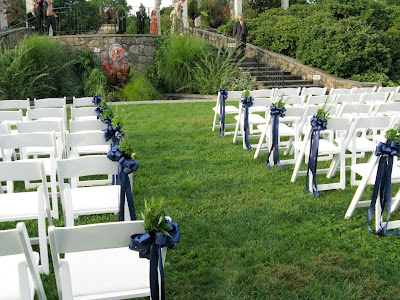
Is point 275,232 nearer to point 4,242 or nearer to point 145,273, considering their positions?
point 145,273

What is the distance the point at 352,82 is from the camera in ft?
45.9

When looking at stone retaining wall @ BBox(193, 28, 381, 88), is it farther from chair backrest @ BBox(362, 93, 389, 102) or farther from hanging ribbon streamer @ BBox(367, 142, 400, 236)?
hanging ribbon streamer @ BBox(367, 142, 400, 236)

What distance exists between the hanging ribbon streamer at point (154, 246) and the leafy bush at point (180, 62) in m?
12.3

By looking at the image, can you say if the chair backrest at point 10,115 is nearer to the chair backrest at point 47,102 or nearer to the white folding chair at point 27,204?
the chair backrest at point 47,102

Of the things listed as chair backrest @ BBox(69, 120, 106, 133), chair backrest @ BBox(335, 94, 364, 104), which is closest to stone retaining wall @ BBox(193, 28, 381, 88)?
chair backrest @ BBox(335, 94, 364, 104)

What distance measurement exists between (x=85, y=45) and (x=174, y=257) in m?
14.0

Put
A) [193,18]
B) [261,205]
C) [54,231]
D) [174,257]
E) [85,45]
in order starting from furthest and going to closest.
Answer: [193,18] → [85,45] → [261,205] → [174,257] → [54,231]

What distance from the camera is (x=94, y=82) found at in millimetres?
15055

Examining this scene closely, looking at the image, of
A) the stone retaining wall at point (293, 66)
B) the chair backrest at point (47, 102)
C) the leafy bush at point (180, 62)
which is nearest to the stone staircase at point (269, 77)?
the stone retaining wall at point (293, 66)

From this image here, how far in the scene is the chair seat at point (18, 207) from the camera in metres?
3.69

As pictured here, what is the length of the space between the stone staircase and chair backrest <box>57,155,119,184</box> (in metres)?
11.7

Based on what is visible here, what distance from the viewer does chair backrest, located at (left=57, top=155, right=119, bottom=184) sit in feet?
11.9

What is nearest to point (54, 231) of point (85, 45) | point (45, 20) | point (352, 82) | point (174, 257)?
point (174, 257)

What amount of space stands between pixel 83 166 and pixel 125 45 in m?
13.9
